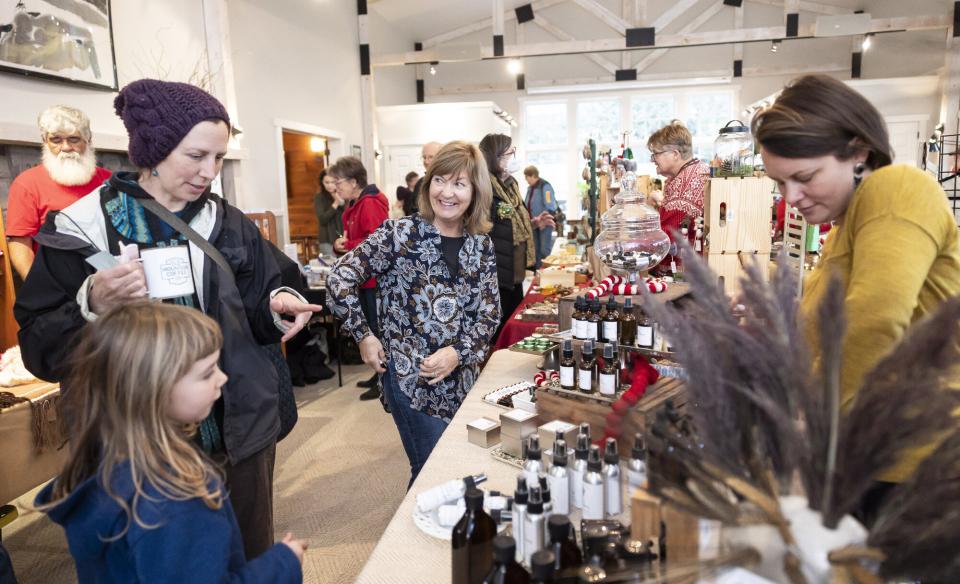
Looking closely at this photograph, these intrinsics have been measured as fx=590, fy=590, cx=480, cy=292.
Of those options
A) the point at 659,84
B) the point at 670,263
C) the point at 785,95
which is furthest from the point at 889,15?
the point at 785,95

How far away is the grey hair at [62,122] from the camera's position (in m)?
3.07

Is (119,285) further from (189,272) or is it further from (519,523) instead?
(519,523)

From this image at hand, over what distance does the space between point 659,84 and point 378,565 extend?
12.3 meters

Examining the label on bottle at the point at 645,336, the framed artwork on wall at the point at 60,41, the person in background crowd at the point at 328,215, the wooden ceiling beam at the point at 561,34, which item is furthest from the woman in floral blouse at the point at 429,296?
the wooden ceiling beam at the point at 561,34

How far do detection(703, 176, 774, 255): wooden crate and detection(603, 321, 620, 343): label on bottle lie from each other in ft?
3.87

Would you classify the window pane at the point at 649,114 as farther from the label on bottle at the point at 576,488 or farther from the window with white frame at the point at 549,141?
the label on bottle at the point at 576,488

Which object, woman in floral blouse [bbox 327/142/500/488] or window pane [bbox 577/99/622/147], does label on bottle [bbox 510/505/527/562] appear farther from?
window pane [bbox 577/99/622/147]

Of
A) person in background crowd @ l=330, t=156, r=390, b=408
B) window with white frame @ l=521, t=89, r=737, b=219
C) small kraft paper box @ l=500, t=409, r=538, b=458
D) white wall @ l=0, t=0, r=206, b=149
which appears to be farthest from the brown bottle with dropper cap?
window with white frame @ l=521, t=89, r=737, b=219

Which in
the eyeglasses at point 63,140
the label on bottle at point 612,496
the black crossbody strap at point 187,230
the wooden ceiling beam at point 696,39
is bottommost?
the label on bottle at point 612,496

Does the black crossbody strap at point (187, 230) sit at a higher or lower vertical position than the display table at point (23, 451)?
higher

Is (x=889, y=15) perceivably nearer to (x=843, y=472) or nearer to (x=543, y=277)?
(x=543, y=277)

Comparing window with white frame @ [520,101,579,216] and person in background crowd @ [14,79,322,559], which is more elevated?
window with white frame @ [520,101,579,216]

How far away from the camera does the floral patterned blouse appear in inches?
76.2

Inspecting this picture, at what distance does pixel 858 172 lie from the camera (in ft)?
3.19
